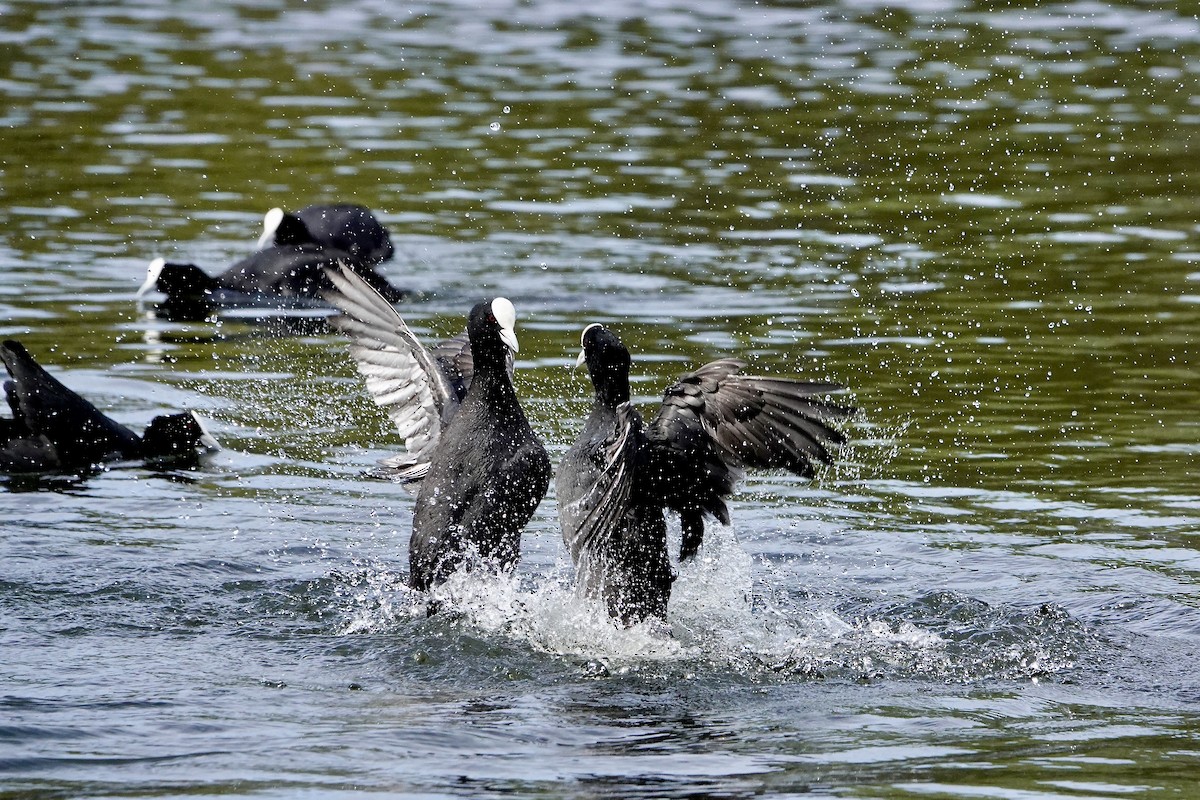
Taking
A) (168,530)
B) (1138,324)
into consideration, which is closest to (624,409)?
(168,530)

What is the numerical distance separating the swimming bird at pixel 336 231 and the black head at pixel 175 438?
9.55 ft

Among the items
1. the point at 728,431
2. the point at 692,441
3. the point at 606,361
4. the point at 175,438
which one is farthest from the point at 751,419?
the point at 175,438

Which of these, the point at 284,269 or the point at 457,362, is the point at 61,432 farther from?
the point at 284,269

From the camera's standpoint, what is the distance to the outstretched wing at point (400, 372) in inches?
262

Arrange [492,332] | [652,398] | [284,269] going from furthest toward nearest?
[284,269]
[652,398]
[492,332]

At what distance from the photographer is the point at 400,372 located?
681 cm

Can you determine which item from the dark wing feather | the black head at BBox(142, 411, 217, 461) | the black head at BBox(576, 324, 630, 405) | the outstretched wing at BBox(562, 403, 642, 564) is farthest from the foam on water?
the black head at BBox(142, 411, 217, 461)

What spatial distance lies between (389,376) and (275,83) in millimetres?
11072

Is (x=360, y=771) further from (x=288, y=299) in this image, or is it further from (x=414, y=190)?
(x=414, y=190)

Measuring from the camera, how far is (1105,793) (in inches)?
176

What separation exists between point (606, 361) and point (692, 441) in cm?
38

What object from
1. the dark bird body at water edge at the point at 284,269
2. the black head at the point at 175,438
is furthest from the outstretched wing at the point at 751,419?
the dark bird body at water edge at the point at 284,269

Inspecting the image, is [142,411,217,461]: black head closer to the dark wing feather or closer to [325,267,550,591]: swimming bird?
the dark wing feather

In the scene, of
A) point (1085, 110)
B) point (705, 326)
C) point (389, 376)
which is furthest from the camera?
point (1085, 110)
